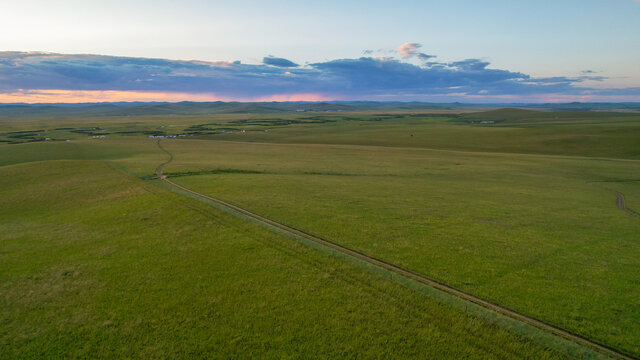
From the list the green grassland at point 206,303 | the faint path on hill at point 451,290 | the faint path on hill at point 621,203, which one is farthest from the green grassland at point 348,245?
the faint path on hill at point 621,203

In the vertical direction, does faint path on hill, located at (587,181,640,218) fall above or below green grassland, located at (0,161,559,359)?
above

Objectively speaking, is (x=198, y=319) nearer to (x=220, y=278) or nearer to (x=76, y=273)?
(x=220, y=278)

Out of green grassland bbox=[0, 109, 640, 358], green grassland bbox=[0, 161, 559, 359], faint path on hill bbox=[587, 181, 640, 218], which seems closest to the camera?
green grassland bbox=[0, 161, 559, 359]

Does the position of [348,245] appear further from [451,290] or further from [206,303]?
[206,303]

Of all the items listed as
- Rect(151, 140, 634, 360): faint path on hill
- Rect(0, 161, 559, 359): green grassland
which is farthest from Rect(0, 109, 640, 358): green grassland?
Rect(151, 140, 634, 360): faint path on hill

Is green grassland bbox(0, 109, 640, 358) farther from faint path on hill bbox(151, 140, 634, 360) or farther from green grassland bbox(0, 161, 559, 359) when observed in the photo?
faint path on hill bbox(151, 140, 634, 360)

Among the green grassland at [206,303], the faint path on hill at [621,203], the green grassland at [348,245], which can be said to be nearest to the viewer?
the green grassland at [206,303]

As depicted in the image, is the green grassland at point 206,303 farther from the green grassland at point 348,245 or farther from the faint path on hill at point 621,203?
the faint path on hill at point 621,203

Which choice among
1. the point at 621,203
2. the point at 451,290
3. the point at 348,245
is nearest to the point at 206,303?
the point at 348,245

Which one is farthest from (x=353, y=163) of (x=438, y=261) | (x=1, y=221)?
(x=1, y=221)
